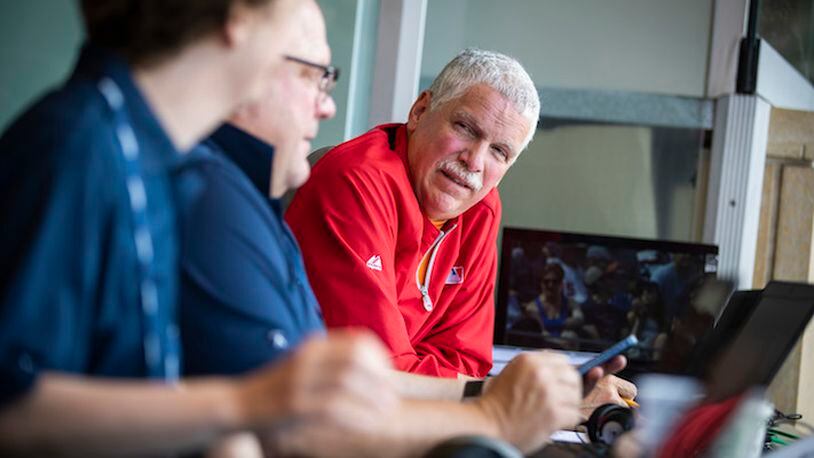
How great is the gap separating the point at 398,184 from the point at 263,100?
3.35 ft

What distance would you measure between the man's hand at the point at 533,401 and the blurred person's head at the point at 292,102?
1.39ft

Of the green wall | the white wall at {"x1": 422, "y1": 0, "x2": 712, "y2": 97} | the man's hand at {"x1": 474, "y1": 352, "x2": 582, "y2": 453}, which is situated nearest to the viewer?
the man's hand at {"x1": 474, "y1": 352, "x2": 582, "y2": 453}

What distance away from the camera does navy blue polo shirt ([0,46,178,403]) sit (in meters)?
0.81

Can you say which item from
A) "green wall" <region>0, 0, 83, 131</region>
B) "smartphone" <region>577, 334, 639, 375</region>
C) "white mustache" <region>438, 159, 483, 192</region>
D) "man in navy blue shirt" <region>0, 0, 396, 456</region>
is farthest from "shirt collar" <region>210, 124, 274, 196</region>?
"green wall" <region>0, 0, 83, 131</region>

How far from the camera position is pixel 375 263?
2160 millimetres

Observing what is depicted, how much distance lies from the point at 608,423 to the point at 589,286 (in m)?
1.83

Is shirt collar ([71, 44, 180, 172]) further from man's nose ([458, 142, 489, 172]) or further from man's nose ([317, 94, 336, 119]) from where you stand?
man's nose ([458, 142, 489, 172])

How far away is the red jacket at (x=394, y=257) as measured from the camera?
83.0 inches

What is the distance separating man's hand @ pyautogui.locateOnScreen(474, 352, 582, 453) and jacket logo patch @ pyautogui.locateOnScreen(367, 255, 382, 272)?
0.80m

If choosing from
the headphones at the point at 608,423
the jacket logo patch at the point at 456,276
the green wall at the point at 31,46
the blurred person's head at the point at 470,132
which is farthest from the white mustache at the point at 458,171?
the green wall at the point at 31,46

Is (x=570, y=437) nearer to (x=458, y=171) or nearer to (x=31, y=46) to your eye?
(x=458, y=171)

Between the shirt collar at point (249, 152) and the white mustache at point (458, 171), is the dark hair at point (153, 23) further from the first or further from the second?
the white mustache at point (458, 171)

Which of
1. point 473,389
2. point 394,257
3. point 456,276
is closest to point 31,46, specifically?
point 394,257

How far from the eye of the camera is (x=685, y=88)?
4.18 meters
